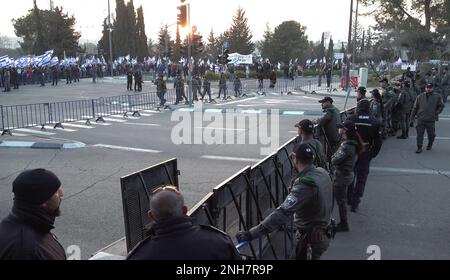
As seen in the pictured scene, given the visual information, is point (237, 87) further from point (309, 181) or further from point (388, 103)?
point (309, 181)

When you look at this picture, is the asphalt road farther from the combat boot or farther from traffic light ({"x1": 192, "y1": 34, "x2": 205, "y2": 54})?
traffic light ({"x1": 192, "y1": 34, "x2": 205, "y2": 54})

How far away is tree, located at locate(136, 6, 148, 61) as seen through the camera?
7250cm

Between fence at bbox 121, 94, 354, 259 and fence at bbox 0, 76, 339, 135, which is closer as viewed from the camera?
fence at bbox 121, 94, 354, 259

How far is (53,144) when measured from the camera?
42.4 feet

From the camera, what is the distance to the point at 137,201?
4.83 metres

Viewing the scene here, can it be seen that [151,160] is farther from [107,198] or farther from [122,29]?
[122,29]

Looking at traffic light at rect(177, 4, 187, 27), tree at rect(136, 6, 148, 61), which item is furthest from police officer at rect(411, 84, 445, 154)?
tree at rect(136, 6, 148, 61)

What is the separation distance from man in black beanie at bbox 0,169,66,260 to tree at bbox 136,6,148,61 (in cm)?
7134

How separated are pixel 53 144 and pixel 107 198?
5.60 m

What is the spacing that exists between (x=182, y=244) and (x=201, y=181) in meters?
6.84

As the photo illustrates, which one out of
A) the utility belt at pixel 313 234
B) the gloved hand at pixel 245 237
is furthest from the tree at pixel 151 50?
the gloved hand at pixel 245 237

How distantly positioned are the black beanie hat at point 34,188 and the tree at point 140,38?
2808 inches
